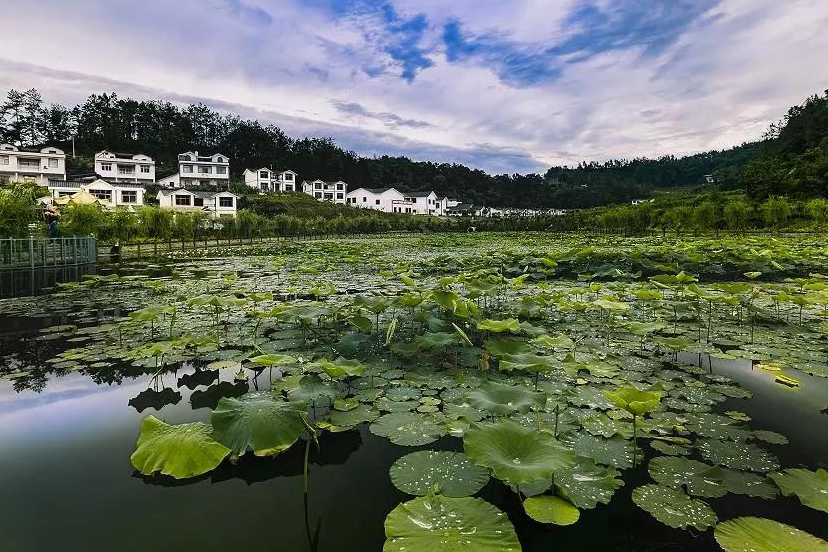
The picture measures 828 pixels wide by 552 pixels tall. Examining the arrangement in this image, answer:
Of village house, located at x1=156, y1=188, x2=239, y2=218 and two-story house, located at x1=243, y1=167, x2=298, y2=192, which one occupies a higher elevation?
two-story house, located at x1=243, y1=167, x2=298, y2=192

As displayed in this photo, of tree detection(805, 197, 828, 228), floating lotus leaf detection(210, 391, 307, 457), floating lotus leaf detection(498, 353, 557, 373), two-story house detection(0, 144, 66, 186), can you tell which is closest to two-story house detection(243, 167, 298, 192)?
two-story house detection(0, 144, 66, 186)

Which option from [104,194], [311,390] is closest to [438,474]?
[311,390]

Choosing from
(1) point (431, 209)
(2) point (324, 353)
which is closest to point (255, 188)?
(1) point (431, 209)

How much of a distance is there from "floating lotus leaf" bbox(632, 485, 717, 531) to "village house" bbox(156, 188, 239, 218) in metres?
41.2

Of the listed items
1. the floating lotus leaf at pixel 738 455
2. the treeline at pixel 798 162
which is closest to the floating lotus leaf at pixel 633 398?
the floating lotus leaf at pixel 738 455

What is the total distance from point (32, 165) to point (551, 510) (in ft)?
178

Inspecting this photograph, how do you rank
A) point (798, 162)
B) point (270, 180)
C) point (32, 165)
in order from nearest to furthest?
1. point (798, 162)
2. point (32, 165)
3. point (270, 180)

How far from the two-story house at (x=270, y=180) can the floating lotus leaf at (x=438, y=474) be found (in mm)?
54653

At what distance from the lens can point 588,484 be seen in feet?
6.37

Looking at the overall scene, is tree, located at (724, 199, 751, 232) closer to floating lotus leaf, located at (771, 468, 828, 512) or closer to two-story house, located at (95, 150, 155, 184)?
floating lotus leaf, located at (771, 468, 828, 512)

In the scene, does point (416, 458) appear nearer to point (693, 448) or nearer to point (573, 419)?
point (573, 419)

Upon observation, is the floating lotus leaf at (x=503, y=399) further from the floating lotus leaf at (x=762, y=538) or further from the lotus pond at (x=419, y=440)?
the floating lotus leaf at (x=762, y=538)

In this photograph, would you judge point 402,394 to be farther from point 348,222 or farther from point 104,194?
point 104,194

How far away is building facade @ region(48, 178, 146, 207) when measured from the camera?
36709 mm
